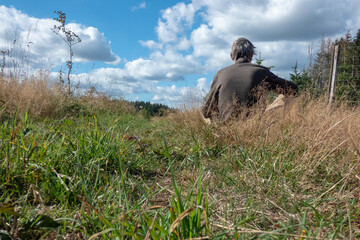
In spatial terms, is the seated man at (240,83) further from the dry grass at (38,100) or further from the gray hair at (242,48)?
the dry grass at (38,100)

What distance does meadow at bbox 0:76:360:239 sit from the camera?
1078mm

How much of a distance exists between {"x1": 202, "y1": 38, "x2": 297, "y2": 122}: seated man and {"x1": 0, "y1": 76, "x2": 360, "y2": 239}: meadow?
0.95 metres

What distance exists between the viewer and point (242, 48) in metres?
4.42

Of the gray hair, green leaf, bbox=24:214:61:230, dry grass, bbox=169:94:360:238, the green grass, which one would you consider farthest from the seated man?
green leaf, bbox=24:214:61:230

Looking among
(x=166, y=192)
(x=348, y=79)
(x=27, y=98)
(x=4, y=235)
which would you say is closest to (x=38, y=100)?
(x=27, y=98)

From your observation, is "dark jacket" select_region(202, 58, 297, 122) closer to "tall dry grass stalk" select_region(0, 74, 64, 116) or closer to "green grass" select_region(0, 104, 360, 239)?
"green grass" select_region(0, 104, 360, 239)

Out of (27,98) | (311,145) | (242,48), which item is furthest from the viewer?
(27,98)

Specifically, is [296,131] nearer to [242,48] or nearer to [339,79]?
[242,48]

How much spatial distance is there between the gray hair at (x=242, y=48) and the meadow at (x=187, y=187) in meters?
1.65

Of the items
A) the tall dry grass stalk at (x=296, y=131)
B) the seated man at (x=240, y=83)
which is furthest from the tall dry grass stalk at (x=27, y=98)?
the tall dry grass stalk at (x=296, y=131)

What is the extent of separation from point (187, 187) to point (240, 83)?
8.32ft

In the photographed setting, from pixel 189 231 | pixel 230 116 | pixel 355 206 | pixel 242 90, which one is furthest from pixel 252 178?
pixel 242 90

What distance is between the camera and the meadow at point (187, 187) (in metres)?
1.08

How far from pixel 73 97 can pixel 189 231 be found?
719cm
